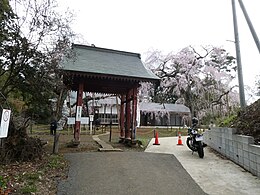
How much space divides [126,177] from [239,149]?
335 centimetres

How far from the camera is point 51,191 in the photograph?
150 inches

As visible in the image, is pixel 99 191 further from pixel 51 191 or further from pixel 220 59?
pixel 220 59

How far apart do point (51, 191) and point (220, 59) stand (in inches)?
1050

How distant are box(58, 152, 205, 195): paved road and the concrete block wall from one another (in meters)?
1.55

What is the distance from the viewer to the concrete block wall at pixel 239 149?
188 inches

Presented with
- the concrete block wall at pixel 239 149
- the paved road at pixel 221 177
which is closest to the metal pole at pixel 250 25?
the concrete block wall at pixel 239 149

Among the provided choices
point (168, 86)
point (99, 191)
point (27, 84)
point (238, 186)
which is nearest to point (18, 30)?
point (27, 84)

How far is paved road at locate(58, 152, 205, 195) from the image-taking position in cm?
393

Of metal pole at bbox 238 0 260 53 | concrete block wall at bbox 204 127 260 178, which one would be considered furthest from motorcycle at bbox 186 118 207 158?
metal pole at bbox 238 0 260 53

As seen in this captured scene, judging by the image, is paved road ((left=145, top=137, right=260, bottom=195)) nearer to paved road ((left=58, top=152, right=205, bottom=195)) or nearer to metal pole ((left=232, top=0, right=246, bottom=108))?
paved road ((left=58, top=152, right=205, bottom=195))

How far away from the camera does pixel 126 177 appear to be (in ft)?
15.3

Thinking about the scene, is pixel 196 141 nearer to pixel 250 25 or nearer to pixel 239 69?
pixel 239 69

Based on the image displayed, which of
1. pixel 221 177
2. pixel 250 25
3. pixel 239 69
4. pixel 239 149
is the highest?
pixel 250 25

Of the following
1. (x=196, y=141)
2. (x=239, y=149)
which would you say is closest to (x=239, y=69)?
(x=196, y=141)
